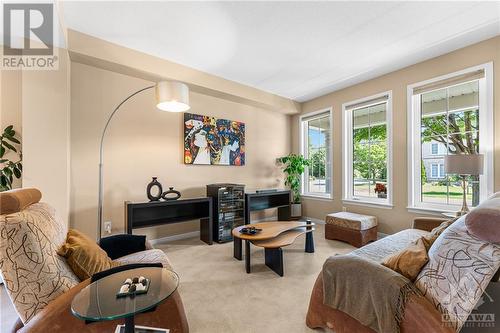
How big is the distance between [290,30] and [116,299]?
2.88 meters

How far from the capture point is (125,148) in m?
3.17

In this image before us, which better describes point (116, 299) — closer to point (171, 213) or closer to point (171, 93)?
point (171, 93)

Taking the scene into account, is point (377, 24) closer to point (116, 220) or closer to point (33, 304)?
point (33, 304)

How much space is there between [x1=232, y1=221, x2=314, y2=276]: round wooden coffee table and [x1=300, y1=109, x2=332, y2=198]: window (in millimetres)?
1805

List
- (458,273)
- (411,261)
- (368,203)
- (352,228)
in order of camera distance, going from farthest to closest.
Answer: (368,203)
(352,228)
(411,261)
(458,273)

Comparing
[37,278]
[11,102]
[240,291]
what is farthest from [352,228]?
[11,102]

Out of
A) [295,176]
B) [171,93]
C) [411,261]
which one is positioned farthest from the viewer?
[295,176]

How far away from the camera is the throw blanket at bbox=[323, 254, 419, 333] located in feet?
3.69

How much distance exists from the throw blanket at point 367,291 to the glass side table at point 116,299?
98 cm

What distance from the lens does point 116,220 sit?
310cm

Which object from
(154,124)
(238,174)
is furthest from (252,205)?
(154,124)

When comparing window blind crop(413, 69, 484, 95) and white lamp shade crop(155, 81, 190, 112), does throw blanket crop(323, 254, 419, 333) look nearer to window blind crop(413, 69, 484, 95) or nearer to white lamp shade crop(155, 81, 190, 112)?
white lamp shade crop(155, 81, 190, 112)

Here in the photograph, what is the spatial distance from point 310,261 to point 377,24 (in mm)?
2876

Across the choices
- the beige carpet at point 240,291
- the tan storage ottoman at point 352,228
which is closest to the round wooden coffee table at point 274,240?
the beige carpet at point 240,291
